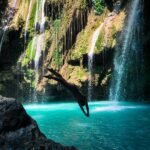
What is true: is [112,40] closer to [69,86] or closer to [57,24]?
[57,24]

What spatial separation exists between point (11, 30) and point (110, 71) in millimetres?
8219

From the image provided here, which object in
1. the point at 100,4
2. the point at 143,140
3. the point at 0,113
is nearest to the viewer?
the point at 0,113

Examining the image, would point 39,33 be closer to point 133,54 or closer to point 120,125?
point 133,54

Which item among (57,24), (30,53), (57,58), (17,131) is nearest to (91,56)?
(57,58)

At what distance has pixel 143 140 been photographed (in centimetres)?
1109

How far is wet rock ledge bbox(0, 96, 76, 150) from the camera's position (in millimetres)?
6301

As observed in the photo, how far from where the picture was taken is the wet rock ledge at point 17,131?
20.7ft

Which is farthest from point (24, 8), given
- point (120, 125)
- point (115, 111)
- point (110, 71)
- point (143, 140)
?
point (143, 140)

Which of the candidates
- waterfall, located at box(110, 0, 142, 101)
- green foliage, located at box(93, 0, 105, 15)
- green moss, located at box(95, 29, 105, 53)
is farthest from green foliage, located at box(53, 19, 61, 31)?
waterfall, located at box(110, 0, 142, 101)

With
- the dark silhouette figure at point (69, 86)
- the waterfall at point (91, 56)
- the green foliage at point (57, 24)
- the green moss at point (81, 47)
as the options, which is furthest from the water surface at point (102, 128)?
the green foliage at point (57, 24)

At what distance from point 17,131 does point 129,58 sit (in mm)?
17433

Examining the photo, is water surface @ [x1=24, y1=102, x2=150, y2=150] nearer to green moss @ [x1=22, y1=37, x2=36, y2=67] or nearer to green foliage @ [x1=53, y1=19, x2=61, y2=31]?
green moss @ [x1=22, y1=37, x2=36, y2=67]

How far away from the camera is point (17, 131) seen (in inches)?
264

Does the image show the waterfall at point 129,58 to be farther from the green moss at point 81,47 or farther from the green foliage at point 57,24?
the green foliage at point 57,24
